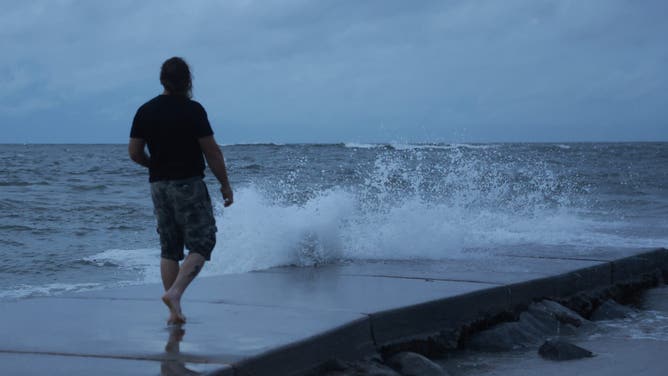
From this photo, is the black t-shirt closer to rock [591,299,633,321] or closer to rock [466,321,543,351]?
rock [466,321,543,351]

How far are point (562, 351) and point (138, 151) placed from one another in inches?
99.7

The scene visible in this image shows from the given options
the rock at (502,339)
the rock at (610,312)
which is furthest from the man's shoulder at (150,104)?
the rock at (610,312)

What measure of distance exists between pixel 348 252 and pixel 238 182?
19.3m

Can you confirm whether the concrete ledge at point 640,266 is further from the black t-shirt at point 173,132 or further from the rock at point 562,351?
the black t-shirt at point 173,132

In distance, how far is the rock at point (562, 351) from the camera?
15.0ft

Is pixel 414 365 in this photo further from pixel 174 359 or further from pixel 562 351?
pixel 174 359

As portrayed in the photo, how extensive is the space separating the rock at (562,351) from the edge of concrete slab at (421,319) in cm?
53

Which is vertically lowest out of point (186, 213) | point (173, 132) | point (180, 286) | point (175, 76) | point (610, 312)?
point (610, 312)

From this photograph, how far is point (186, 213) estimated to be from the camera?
427 centimetres

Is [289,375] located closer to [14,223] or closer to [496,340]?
[496,340]

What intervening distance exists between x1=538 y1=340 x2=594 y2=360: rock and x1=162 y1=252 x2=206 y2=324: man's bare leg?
78.0 inches

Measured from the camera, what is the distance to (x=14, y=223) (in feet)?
46.8

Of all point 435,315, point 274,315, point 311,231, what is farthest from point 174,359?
point 311,231

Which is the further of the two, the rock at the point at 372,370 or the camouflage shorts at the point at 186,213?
the camouflage shorts at the point at 186,213
